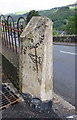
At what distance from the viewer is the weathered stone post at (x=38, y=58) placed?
3.44 metres

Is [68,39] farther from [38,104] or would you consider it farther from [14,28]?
[38,104]

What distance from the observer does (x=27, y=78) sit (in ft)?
12.4

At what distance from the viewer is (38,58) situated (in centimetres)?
351

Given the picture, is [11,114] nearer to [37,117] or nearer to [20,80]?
[37,117]

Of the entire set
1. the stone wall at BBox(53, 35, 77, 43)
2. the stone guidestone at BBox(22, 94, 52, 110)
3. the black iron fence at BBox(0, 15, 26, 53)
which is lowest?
the stone guidestone at BBox(22, 94, 52, 110)

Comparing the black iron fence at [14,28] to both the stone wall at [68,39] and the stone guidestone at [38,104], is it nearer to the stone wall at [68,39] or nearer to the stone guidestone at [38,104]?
the stone guidestone at [38,104]

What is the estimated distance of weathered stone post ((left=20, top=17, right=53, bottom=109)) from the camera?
3.44 m

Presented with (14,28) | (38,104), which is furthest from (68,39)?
(38,104)

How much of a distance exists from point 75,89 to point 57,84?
2.40 ft

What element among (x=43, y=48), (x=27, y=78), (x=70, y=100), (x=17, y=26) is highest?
(x=17, y=26)

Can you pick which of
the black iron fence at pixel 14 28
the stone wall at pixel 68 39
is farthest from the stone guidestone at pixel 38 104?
the stone wall at pixel 68 39

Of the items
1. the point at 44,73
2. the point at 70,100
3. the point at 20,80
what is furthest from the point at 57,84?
the point at 44,73

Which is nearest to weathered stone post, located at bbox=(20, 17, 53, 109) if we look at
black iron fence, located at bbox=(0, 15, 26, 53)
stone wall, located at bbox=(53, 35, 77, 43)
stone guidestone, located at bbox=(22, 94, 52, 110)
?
stone guidestone, located at bbox=(22, 94, 52, 110)

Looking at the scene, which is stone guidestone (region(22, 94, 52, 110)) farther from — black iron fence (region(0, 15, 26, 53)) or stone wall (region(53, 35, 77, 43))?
stone wall (region(53, 35, 77, 43))
